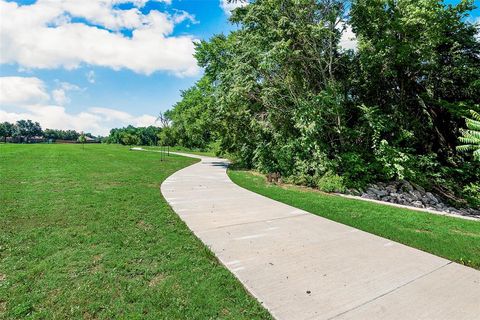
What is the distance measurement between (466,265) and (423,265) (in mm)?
637

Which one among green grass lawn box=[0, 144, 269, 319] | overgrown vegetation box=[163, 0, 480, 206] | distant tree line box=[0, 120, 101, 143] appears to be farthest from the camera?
distant tree line box=[0, 120, 101, 143]

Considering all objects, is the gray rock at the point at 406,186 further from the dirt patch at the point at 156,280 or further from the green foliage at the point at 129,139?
the green foliage at the point at 129,139

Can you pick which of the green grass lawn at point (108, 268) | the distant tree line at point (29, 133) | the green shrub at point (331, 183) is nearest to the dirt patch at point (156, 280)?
the green grass lawn at point (108, 268)

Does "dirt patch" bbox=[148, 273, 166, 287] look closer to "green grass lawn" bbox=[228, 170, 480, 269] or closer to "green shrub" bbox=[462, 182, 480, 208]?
"green grass lawn" bbox=[228, 170, 480, 269]

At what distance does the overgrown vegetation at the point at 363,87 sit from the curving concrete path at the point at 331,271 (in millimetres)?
5502

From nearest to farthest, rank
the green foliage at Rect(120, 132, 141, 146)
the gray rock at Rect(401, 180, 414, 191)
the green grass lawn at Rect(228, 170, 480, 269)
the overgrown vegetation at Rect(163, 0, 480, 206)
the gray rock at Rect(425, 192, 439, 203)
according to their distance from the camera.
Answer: the green grass lawn at Rect(228, 170, 480, 269) → the overgrown vegetation at Rect(163, 0, 480, 206) → the gray rock at Rect(425, 192, 439, 203) → the gray rock at Rect(401, 180, 414, 191) → the green foliage at Rect(120, 132, 141, 146)

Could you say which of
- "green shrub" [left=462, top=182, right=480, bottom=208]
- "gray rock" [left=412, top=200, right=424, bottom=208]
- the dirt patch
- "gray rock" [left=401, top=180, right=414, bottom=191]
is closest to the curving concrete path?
the dirt patch

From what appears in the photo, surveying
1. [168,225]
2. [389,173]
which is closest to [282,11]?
[389,173]

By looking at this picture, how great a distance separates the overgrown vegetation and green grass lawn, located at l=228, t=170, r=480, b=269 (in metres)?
2.79

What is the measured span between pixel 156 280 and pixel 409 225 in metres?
5.05

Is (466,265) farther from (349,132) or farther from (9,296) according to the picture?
(349,132)

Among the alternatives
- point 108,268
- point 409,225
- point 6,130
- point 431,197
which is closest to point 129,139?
point 6,130

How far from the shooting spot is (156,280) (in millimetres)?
2982

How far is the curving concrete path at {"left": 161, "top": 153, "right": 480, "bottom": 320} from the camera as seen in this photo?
2531 millimetres
